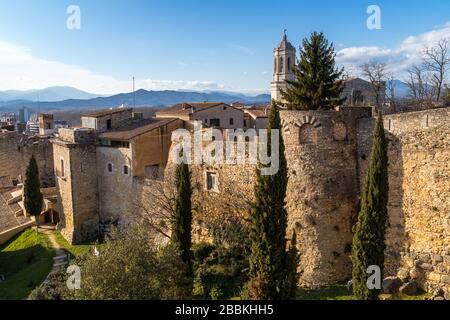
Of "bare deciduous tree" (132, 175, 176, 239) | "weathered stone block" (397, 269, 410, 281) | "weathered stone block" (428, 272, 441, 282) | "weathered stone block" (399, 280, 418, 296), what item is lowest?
"weathered stone block" (399, 280, 418, 296)

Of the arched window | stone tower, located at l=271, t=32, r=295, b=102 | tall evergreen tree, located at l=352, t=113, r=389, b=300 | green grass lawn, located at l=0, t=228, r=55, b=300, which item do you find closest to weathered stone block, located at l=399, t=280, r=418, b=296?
tall evergreen tree, located at l=352, t=113, r=389, b=300

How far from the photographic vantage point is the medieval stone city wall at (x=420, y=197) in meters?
18.2

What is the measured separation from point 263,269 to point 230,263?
6.13m

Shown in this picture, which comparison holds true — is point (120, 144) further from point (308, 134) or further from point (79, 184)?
point (308, 134)

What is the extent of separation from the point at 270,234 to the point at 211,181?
352 inches

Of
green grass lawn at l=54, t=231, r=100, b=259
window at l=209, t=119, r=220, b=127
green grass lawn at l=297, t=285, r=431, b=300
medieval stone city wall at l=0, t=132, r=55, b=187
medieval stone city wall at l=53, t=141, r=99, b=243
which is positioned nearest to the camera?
green grass lawn at l=297, t=285, r=431, b=300

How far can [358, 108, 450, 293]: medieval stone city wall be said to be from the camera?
1816 centimetres

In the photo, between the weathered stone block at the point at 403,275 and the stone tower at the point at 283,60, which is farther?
the stone tower at the point at 283,60

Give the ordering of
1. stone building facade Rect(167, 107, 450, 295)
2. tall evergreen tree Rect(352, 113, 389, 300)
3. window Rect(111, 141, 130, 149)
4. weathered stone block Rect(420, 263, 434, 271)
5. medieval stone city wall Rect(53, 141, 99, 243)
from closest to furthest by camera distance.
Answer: tall evergreen tree Rect(352, 113, 389, 300), stone building facade Rect(167, 107, 450, 295), weathered stone block Rect(420, 263, 434, 271), window Rect(111, 141, 130, 149), medieval stone city wall Rect(53, 141, 99, 243)

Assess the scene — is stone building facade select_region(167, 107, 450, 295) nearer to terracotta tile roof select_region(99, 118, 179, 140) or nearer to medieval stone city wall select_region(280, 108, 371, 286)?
medieval stone city wall select_region(280, 108, 371, 286)

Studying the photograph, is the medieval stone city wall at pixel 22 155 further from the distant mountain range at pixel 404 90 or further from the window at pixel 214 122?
the distant mountain range at pixel 404 90

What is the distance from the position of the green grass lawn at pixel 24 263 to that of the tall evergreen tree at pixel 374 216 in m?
20.1

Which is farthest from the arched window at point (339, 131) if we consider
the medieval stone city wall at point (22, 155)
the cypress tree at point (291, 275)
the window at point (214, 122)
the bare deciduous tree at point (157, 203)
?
the medieval stone city wall at point (22, 155)

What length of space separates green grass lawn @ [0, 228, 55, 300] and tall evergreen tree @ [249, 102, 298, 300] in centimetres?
1595
